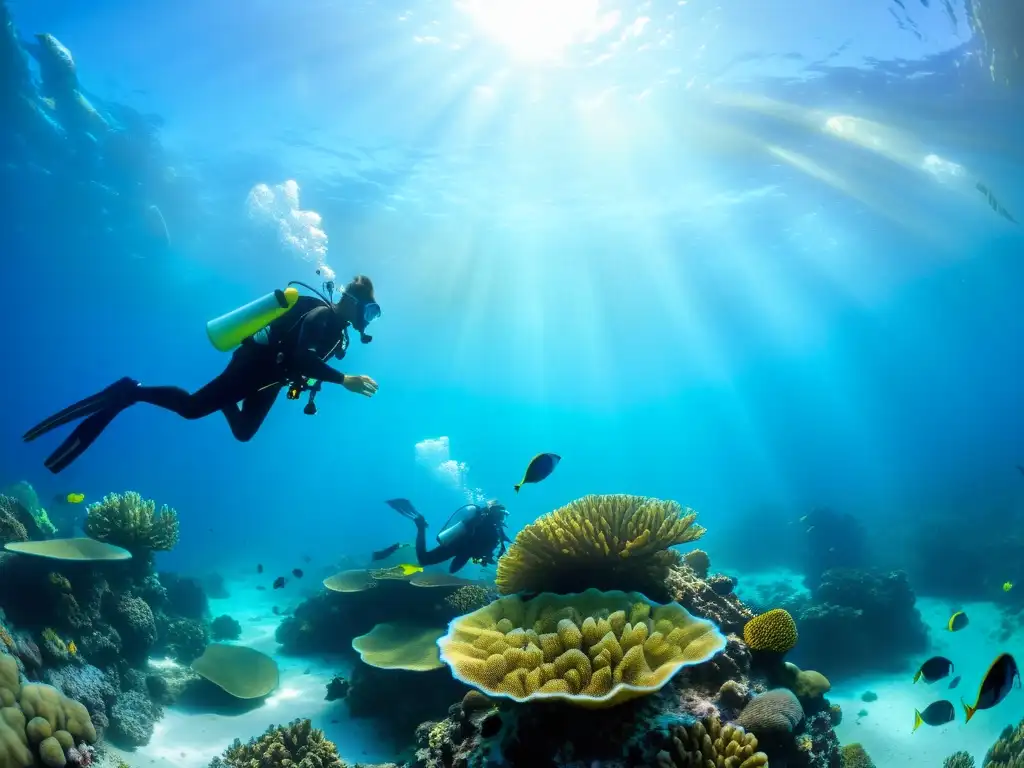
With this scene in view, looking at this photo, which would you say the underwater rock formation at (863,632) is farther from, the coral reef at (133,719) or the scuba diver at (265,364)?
the coral reef at (133,719)

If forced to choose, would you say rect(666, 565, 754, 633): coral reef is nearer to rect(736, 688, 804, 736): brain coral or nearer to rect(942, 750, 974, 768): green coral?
rect(736, 688, 804, 736): brain coral

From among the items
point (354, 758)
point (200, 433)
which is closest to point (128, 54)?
point (354, 758)

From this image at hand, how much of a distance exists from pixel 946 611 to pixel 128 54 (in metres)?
37.2

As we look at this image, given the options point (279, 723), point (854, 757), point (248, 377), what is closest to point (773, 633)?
point (854, 757)

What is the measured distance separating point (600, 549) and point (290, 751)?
3825 millimetres

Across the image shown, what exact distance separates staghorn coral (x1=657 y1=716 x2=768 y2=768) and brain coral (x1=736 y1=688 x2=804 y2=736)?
400 mm

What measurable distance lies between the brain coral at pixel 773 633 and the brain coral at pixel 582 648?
103 cm

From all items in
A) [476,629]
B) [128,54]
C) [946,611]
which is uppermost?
[128,54]

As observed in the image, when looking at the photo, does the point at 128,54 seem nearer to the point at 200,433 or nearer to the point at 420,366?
the point at 420,366

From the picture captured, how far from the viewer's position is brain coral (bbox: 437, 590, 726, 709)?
299 centimetres

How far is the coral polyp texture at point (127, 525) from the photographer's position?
8.44 m

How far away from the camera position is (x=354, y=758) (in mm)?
6309

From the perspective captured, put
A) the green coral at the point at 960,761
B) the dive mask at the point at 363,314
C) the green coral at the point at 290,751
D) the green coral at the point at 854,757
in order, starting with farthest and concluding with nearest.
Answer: the green coral at the point at 960,761 < the dive mask at the point at 363,314 < the green coral at the point at 854,757 < the green coral at the point at 290,751

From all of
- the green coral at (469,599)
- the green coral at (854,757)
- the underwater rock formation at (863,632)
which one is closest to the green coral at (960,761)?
the green coral at (854,757)
